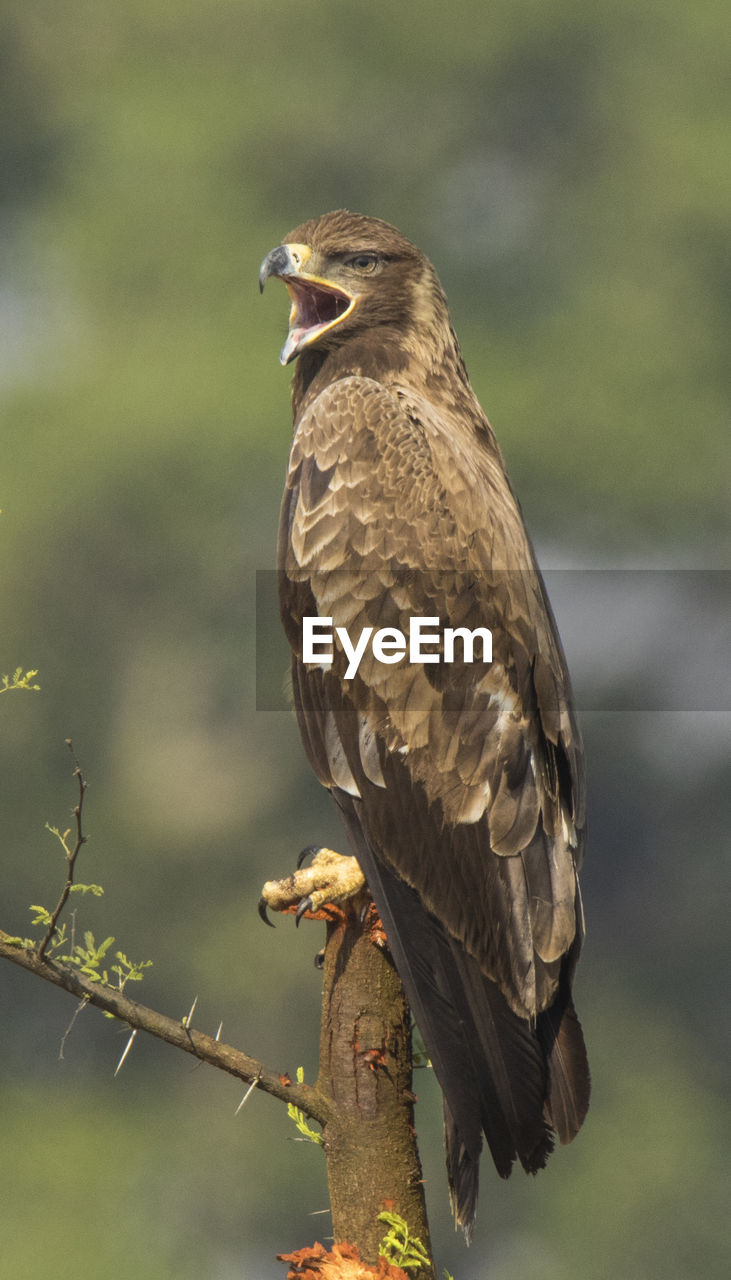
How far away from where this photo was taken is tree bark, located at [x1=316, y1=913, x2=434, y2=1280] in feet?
7.59

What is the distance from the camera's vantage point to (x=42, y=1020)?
1074 cm

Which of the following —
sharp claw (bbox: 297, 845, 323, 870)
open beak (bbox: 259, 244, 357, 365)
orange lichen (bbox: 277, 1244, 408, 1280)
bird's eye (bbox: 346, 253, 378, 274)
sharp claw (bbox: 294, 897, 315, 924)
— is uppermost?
bird's eye (bbox: 346, 253, 378, 274)

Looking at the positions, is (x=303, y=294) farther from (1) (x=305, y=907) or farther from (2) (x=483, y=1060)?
(2) (x=483, y=1060)

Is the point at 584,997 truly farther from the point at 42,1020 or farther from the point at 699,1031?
the point at 42,1020

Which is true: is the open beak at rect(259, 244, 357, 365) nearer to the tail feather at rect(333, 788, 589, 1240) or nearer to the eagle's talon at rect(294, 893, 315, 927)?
the eagle's talon at rect(294, 893, 315, 927)

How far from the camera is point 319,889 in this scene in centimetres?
252

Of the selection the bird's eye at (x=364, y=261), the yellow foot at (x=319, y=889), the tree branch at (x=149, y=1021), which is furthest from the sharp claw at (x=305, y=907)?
the bird's eye at (x=364, y=261)

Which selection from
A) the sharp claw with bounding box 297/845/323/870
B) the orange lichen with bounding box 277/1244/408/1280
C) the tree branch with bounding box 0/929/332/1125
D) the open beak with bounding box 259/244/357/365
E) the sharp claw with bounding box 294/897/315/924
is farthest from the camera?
the open beak with bounding box 259/244/357/365

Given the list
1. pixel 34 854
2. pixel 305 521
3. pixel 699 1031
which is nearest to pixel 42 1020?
pixel 34 854

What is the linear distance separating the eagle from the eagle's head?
29 cm

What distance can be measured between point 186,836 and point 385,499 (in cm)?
846

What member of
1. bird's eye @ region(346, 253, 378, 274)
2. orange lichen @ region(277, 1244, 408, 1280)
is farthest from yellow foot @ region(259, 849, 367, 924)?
bird's eye @ region(346, 253, 378, 274)

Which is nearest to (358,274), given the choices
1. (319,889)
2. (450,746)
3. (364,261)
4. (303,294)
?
(364,261)

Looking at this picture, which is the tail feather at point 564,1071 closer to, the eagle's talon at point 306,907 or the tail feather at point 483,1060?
the tail feather at point 483,1060
